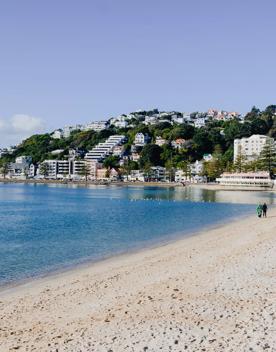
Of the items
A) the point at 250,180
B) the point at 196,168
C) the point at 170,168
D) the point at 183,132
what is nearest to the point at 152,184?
the point at 170,168

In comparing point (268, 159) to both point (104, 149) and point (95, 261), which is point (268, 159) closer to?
point (104, 149)

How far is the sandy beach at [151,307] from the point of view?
845 cm

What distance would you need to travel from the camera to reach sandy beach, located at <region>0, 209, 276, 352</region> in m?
8.45

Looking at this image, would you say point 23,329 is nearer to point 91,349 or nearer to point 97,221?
point 91,349

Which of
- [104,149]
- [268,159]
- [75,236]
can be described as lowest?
[75,236]

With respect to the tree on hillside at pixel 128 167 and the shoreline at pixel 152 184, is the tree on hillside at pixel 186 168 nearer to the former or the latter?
the shoreline at pixel 152 184

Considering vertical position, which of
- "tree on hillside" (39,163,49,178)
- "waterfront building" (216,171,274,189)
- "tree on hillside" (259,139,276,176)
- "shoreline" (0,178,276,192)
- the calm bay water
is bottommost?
the calm bay water

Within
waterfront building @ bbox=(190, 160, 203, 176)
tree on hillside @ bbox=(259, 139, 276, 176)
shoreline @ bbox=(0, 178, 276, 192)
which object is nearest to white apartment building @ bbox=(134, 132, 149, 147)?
shoreline @ bbox=(0, 178, 276, 192)

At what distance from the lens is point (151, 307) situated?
34.4ft

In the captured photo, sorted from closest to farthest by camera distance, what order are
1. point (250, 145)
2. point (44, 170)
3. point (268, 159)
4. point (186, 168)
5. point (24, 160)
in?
point (268, 159), point (186, 168), point (250, 145), point (44, 170), point (24, 160)

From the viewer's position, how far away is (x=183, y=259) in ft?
56.8

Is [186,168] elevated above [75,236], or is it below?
above

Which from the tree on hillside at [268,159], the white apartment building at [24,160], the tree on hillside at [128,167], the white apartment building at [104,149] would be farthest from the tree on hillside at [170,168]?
the white apartment building at [24,160]

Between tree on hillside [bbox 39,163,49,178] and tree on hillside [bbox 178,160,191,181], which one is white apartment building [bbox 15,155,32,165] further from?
tree on hillside [bbox 178,160,191,181]
